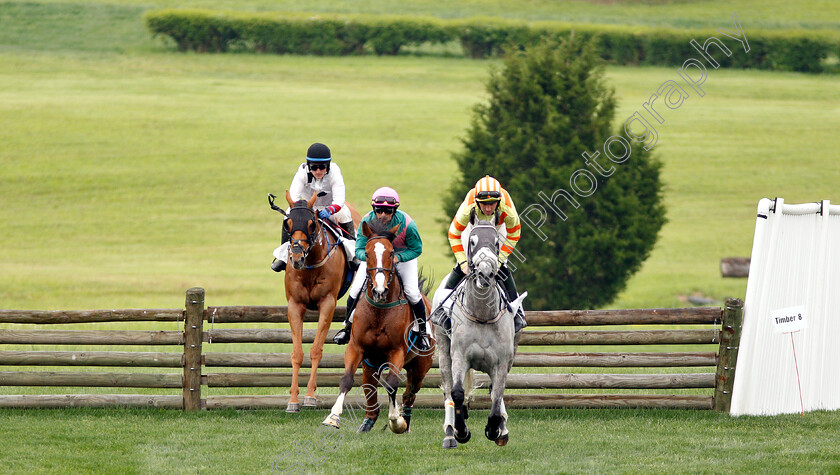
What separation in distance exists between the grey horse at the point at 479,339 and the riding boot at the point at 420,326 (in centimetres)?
70

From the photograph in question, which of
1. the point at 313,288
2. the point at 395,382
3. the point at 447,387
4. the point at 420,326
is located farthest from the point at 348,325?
the point at 447,387

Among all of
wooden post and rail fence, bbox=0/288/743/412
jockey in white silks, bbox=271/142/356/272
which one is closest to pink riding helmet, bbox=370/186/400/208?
jockey in white silks, bbox=271/142/356/272

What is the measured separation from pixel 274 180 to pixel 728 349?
29129mm

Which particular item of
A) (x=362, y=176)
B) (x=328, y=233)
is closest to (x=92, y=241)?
(x=362, y=176)

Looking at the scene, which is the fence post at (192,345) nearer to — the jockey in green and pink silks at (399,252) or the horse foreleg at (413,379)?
the jockey in green and pink silks at (399,252)

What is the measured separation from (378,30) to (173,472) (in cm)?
4989

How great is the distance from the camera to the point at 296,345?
10.3m

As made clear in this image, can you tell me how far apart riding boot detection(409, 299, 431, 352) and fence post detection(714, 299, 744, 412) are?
11.9ft

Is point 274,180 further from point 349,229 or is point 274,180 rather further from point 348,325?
point 348,325

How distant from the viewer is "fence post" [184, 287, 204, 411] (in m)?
11.2

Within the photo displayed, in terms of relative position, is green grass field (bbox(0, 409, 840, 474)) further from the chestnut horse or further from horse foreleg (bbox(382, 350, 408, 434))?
Answer: the chestnut horse

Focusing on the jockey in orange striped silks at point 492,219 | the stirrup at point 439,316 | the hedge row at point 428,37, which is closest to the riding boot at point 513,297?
the jockey in orange striped silks at point 492,219

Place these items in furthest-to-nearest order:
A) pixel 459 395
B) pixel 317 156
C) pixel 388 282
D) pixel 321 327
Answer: pixel 317 156 < pixel 321 327 < pixel 388 282 < pixel 459 395

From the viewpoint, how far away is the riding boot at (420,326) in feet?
32.7
